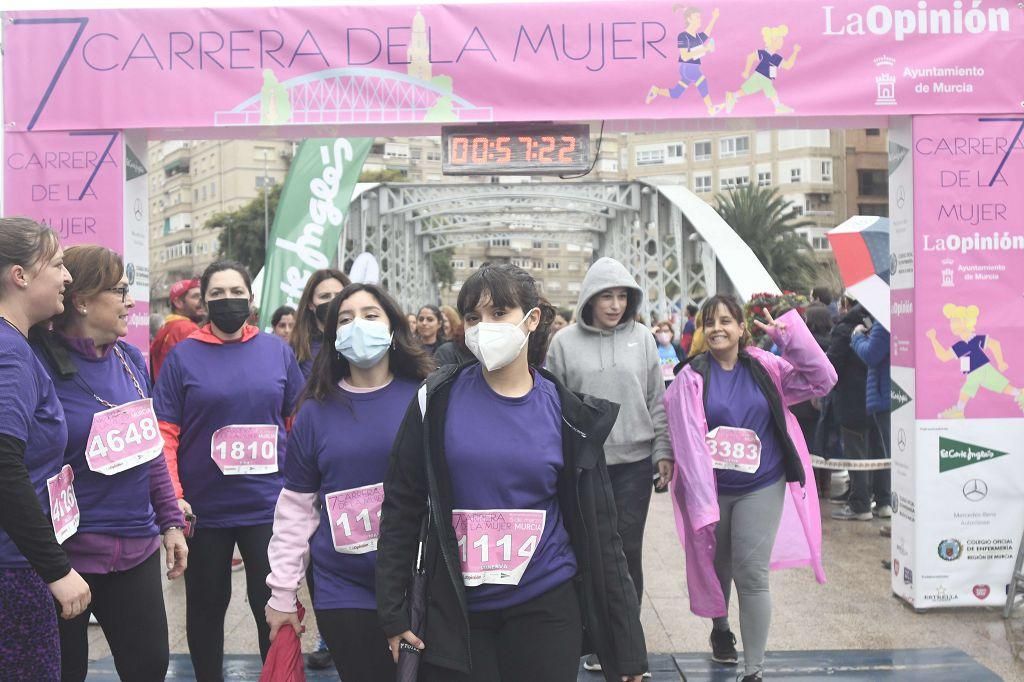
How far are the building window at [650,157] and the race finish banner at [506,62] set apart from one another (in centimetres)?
8732

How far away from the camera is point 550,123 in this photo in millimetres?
6586

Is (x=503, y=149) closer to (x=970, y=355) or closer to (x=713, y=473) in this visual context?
(x=713, y=473)

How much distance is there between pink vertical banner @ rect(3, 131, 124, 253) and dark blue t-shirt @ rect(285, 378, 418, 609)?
3.71 meters

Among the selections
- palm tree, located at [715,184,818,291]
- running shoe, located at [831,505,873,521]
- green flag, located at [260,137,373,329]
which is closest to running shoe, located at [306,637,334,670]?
green flag, located at [260,137,373,329]

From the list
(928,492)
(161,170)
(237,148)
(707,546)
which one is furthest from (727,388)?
(161,170)

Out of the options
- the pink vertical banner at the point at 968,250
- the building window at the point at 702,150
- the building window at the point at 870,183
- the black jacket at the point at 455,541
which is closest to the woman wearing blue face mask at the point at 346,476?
the black jacket at the point at 455,541

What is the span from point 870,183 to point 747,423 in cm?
7838

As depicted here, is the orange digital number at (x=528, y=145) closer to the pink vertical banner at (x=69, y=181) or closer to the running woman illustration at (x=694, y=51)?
the running woman illustration at (x=694, y=51)

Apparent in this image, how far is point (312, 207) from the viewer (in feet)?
36.4

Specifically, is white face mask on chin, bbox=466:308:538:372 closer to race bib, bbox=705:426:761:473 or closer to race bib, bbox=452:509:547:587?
race bib, bbox=452:509:547:587

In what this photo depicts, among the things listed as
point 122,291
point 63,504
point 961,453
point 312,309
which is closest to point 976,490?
point 961,453

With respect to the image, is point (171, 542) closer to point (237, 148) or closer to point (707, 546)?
point (707, 546)

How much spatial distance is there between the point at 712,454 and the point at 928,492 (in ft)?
6.98

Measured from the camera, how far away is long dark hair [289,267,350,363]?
5450 millimetres
